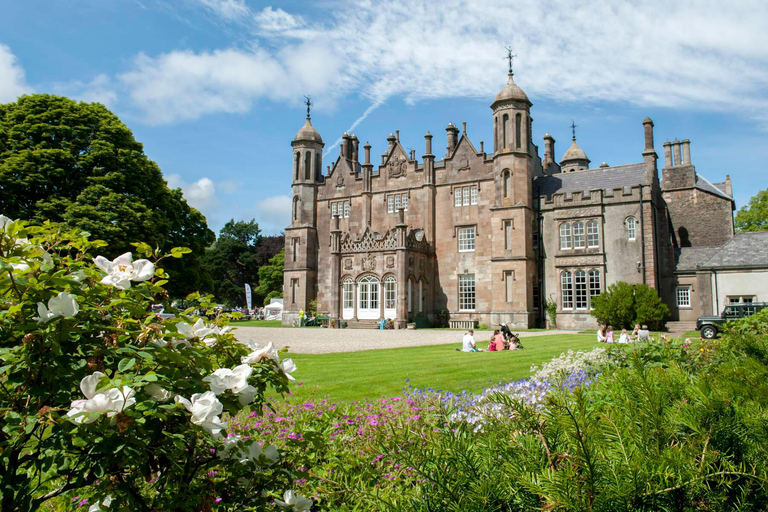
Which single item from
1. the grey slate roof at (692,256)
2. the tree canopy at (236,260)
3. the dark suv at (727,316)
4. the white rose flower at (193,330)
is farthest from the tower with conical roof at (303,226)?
the white rose flower at (193,330)

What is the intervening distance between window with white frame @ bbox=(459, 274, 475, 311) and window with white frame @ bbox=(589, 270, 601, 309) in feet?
25.9

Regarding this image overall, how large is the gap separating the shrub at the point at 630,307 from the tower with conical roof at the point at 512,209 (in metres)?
5.03

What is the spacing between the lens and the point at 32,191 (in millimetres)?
25438

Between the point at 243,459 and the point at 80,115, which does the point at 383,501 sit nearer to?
the point at 243,459

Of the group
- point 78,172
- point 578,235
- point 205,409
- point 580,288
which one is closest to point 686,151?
point 578,235

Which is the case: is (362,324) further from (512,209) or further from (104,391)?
(104,391)

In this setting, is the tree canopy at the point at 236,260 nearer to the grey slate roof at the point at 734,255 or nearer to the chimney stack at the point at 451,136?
the chimney stack at the point at 451,136

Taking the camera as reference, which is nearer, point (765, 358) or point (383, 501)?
point (383, 501)

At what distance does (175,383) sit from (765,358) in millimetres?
6094

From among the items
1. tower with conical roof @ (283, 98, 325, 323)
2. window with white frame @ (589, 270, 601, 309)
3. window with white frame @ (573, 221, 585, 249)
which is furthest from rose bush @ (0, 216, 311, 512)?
tower with conical roof @ (283, 98, 325, 323)

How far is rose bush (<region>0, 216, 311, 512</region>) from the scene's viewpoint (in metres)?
2.09

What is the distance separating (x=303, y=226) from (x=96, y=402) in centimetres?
4101

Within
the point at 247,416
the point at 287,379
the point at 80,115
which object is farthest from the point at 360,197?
the point at 287,379

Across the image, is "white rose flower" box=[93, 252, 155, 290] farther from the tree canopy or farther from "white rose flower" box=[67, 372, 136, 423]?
the tree canopy
